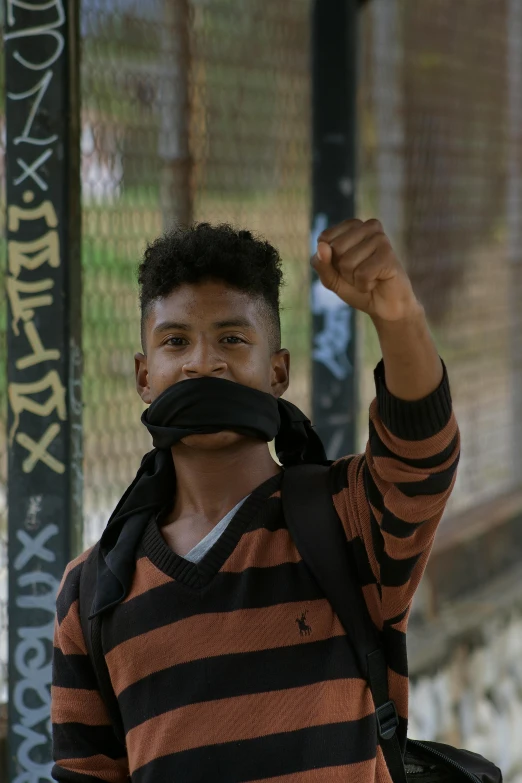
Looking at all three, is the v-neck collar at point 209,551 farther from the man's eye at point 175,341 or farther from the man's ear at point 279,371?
the man's eye at point 175,341

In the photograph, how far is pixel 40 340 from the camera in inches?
97.7

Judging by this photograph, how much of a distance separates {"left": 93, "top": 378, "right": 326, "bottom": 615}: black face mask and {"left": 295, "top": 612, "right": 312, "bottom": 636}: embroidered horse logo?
285 mm

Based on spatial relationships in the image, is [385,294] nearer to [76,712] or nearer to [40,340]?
Result: [76,712]

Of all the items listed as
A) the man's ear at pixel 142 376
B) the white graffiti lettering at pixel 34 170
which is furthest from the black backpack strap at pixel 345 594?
the white graffiti lettering at pixel 34 170

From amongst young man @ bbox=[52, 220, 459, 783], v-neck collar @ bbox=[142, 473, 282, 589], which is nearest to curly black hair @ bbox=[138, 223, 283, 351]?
young man @ bbox=[52, 220, 459, 783]

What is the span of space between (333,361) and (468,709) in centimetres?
209

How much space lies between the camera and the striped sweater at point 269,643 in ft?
5.59

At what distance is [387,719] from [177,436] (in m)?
0.53

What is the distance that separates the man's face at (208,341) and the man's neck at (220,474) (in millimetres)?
63

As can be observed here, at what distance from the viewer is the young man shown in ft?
5.36

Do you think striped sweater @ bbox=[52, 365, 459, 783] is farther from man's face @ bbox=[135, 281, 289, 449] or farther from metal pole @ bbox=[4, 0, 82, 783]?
metal pole @ bbox=[4, 0, 82, 783]

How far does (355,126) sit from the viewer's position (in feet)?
11.5

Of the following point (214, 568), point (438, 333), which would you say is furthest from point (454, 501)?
point (214, 568)

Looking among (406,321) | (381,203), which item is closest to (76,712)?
(406,321)
